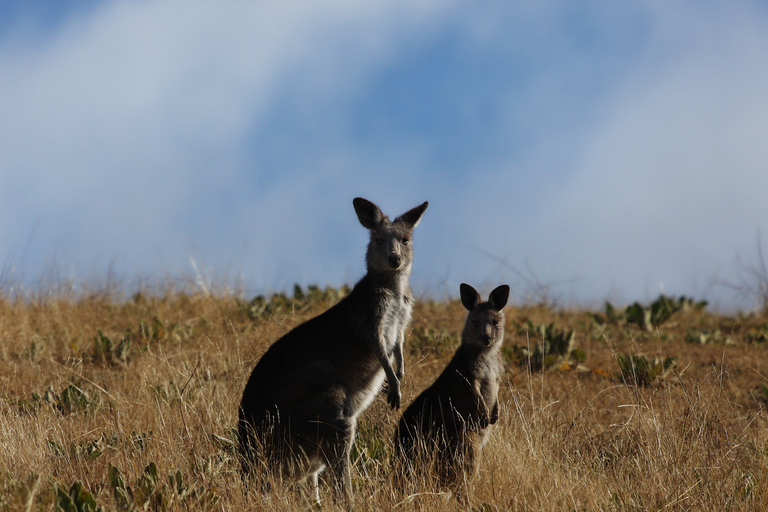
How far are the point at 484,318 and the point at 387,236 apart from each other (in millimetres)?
1069

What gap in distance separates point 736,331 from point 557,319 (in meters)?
2.90

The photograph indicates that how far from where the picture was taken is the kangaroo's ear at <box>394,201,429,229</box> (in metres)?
6.49

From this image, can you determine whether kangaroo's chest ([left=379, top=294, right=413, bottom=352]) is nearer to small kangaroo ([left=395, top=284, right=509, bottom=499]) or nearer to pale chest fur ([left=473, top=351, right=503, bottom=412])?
small kangaroo ([left=395, top=284, right=509, bottom=499])

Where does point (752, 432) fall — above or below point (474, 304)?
below

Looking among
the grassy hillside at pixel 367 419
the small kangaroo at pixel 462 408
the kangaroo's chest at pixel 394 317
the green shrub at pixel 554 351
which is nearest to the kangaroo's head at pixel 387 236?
the kangaroo's chest at pixel 394 317

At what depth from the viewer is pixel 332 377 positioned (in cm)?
547

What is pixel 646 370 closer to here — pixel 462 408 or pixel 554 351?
pixel 554 351

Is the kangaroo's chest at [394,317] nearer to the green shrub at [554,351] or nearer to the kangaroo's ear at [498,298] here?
the kangaroo's ear at [498,298]

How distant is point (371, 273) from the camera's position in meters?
6.21

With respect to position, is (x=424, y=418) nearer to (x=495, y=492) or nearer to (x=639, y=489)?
(x=495, y=492)

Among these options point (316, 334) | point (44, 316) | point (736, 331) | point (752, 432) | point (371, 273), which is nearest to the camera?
point (316, 334)

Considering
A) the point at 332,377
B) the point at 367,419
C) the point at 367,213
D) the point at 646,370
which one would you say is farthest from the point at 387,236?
the point at 646,370

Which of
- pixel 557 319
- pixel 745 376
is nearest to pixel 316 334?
pixel 745 376

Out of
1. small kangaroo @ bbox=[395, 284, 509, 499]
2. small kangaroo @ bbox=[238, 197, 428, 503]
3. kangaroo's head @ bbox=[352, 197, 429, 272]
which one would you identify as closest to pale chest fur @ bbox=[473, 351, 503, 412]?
small kangaroo @ bbox=[395, 284, 509, 499]
